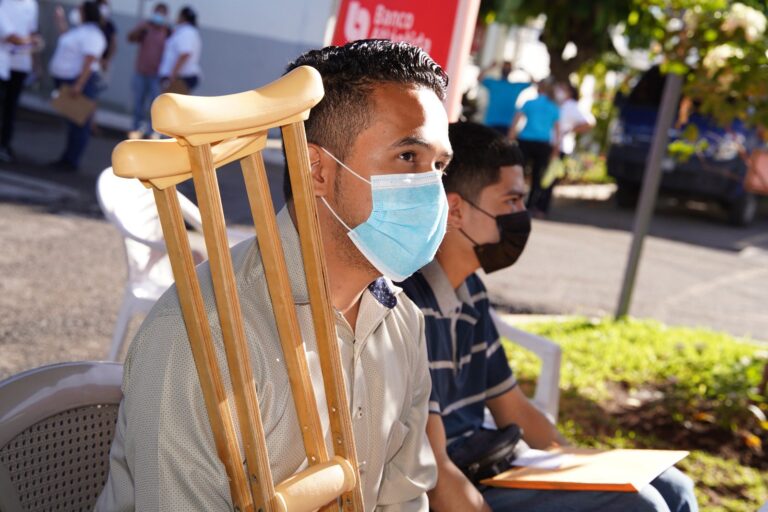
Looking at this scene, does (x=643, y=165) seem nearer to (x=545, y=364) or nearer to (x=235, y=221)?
(x=235, y=221)

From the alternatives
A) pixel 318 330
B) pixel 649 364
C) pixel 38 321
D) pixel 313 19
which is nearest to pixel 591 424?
pixel 649 364

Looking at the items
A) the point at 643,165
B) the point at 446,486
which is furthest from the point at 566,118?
the point at 446,486

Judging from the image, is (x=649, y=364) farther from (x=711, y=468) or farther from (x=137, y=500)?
(x=137, y=500)

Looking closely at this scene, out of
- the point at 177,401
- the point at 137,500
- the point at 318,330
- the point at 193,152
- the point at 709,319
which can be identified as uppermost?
the point at 193,152

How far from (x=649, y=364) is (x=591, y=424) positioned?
1229mm

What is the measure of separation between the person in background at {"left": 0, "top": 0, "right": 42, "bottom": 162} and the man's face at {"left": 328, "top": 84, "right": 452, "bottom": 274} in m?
8.83

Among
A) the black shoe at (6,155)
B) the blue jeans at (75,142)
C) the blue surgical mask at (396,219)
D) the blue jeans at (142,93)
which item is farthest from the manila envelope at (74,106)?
the blue surgical mask at (396,219)

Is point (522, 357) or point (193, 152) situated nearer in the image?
point (193, 152)

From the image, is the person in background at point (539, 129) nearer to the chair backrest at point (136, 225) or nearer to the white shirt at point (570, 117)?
the white shirt at point (570, 117)

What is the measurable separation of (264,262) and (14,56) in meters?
9.44

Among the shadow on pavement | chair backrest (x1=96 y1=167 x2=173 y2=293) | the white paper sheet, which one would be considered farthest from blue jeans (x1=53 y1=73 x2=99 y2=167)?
the white paper sheet

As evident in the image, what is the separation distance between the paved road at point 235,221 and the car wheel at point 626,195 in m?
0.63

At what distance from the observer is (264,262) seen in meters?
1.73

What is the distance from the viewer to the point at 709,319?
8703mm
